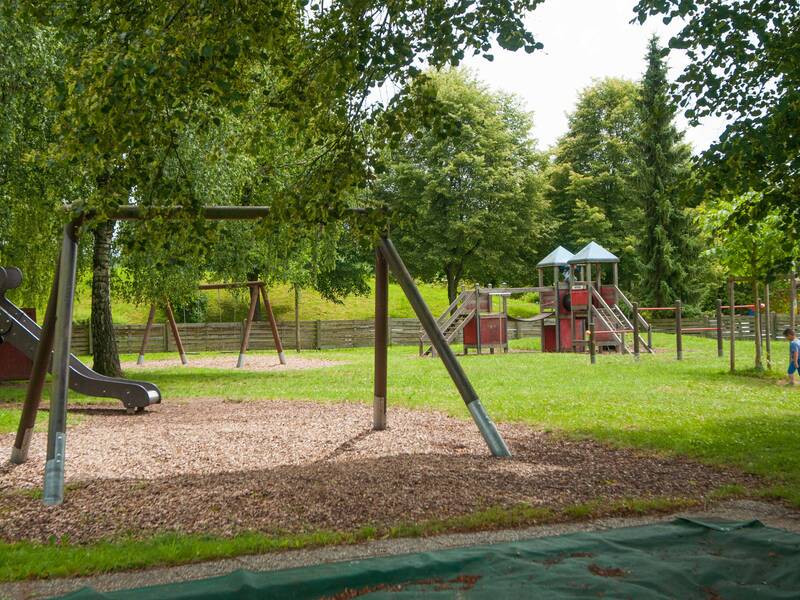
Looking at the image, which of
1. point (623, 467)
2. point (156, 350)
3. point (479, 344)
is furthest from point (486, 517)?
point (156, 350)

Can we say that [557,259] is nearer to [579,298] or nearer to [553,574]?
[579,298]

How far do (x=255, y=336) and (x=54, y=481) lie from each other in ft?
95.0

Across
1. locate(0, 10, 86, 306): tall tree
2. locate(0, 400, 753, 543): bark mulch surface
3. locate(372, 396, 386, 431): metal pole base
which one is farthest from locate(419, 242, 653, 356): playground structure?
locate(0, 400, 753, 543): bark mulch surface

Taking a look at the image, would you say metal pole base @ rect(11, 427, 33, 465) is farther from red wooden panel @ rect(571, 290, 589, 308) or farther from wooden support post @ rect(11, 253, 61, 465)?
red wooden panel @ rect(571, 290, 589, 308)

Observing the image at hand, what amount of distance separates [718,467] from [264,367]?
16.5 metres

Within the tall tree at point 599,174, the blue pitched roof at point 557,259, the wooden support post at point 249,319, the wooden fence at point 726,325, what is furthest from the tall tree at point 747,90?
the tall tree at point 599,174

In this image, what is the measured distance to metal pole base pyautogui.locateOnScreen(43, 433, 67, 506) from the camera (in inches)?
238

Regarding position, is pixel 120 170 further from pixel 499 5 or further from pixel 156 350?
pixel 156 350

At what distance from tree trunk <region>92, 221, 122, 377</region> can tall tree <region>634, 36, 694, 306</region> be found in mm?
29143

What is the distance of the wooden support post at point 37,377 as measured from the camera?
718 centimetres

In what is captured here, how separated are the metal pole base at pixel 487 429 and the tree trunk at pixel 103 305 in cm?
978

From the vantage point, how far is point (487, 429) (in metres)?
7.48

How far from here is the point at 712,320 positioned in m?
38.2

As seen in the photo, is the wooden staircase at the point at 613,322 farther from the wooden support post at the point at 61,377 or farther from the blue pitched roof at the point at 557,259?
the wooden support post at the point at 61,377
